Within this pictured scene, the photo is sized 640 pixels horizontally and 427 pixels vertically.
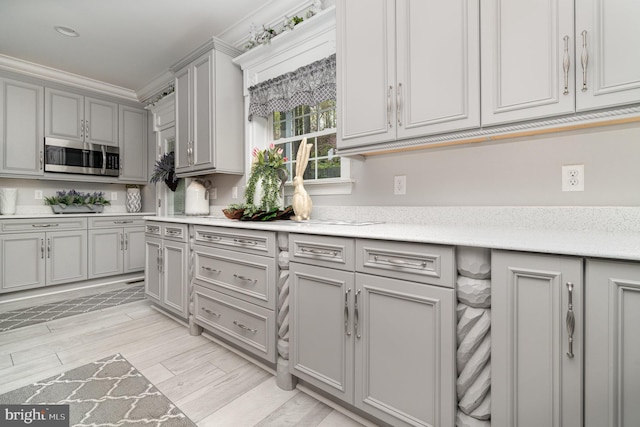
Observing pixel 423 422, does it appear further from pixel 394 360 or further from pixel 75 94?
pixel 75 94

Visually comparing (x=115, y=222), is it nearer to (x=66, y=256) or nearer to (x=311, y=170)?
(x=66, y=256)

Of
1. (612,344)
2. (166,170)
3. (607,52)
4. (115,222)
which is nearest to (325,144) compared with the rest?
(607,52)

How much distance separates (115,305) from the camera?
123 inches

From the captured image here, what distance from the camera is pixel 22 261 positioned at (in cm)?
334

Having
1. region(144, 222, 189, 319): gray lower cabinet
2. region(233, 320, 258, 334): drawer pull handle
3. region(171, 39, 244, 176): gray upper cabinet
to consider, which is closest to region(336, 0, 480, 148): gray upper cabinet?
region(233, 320, 258, 334): drawer pull handle

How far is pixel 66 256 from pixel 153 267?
167cm

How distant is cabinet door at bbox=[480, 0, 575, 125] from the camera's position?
1150mm

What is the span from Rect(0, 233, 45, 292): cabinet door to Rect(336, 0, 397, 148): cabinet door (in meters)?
3.77

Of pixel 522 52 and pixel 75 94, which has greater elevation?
pixel 75 94

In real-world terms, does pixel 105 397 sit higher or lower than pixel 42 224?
lower

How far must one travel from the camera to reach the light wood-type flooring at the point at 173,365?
150 centimetres

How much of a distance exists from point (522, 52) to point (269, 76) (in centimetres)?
198

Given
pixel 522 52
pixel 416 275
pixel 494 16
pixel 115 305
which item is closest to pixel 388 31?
pixel 494 16

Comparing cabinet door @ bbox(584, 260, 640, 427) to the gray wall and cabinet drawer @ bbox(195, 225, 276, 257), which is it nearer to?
the gray wall
